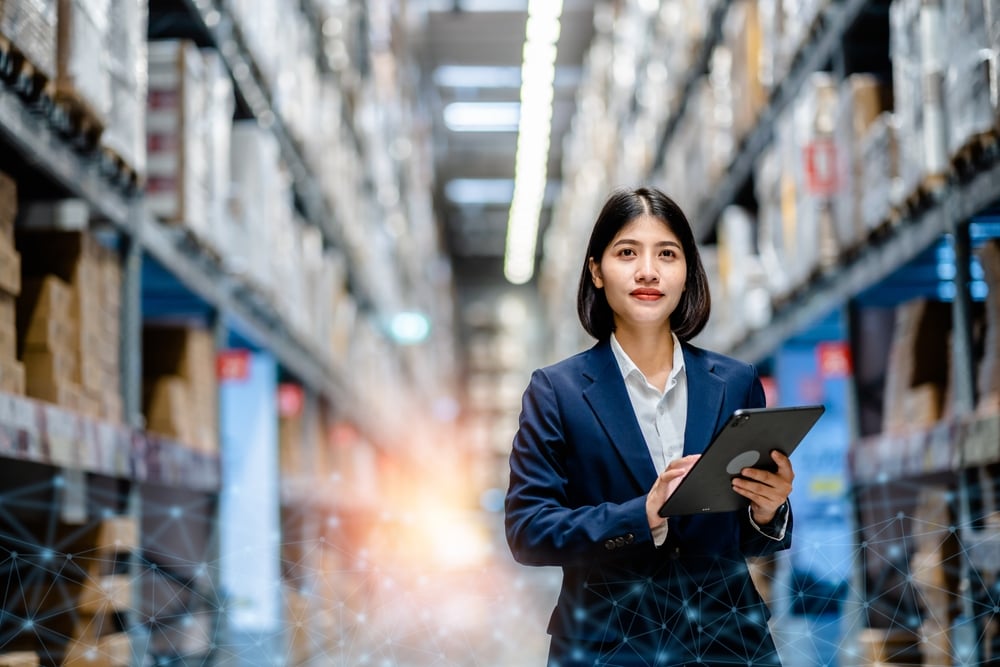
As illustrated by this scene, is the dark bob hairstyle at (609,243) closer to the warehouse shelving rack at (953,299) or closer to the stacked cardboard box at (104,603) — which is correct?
the warehouse shelving rack at (953,299)

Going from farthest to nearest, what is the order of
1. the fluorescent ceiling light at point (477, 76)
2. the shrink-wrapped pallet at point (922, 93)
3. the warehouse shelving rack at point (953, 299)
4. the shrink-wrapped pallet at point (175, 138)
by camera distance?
the fluorescent ceiling light at point (477, 76)
the shrink-wrapped pallet at point (175, 138)
the shrink-wrapped pallet at point (922, 93)
the warehouse shelving rack at point (953, 299)

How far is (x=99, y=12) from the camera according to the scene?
11.9ft

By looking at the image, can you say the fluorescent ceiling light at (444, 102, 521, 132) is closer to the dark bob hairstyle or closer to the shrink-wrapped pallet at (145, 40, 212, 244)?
the shrink-wrapped pallet at (145, 40, 212, 244)

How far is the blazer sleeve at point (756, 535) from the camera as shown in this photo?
5.59 ft

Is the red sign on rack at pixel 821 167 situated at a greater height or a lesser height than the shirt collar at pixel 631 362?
greater

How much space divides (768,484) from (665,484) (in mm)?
152

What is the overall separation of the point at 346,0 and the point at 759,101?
3720 millimetres

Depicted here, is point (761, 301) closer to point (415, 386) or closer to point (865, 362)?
point (865, 362)

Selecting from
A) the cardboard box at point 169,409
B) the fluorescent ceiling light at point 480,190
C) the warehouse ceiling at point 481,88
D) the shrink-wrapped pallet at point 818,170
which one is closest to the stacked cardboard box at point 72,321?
the cardboard box at point 169,409

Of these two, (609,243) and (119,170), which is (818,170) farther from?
(609,243)

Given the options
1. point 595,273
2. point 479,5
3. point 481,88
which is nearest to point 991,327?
point 595,273

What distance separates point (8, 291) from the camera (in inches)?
126

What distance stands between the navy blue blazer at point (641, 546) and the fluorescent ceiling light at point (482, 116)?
51.8ft

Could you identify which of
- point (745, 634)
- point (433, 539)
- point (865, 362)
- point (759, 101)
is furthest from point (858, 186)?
point (433, 539)
